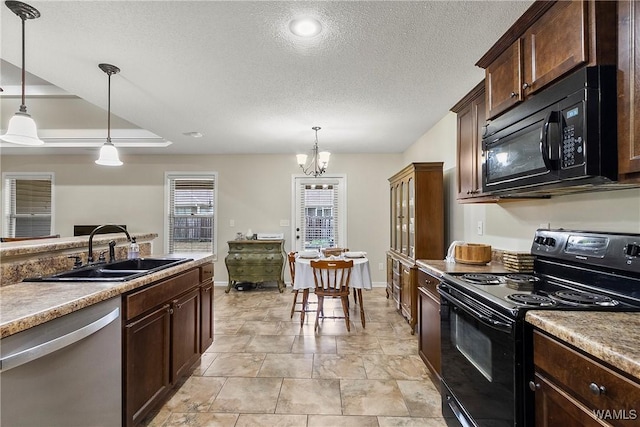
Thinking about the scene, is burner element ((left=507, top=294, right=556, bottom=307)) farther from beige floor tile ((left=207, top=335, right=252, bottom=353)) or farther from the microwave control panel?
Result: beige floor tile ((left=207, top=335, right=252, bottom=353))

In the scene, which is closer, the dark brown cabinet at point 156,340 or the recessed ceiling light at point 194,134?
the dark brown cabinet at point 156,340

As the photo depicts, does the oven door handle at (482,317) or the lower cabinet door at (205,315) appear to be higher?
the oven door handle at (482,317)

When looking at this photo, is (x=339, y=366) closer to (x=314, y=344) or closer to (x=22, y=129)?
(x=314, y=344)

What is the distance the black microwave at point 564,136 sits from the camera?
3.99ft

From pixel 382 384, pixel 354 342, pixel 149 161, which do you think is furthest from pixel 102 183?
pixel 382 384

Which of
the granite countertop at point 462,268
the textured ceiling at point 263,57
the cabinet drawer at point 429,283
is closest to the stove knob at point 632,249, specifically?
the granite countertop at point 462,268

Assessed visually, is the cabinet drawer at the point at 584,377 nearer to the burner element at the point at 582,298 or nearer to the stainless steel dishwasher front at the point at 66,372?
the burner element at the point at 582,298

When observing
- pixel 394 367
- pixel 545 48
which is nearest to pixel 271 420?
pixel 394 367

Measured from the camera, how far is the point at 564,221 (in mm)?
1928

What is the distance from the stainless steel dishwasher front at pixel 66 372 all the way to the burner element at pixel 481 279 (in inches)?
76.4

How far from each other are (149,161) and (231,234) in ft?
6.88

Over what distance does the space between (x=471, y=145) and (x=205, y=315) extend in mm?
2708

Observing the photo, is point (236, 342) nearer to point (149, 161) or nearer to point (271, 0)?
point (271, 0)

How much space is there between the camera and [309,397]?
86.9 inches
